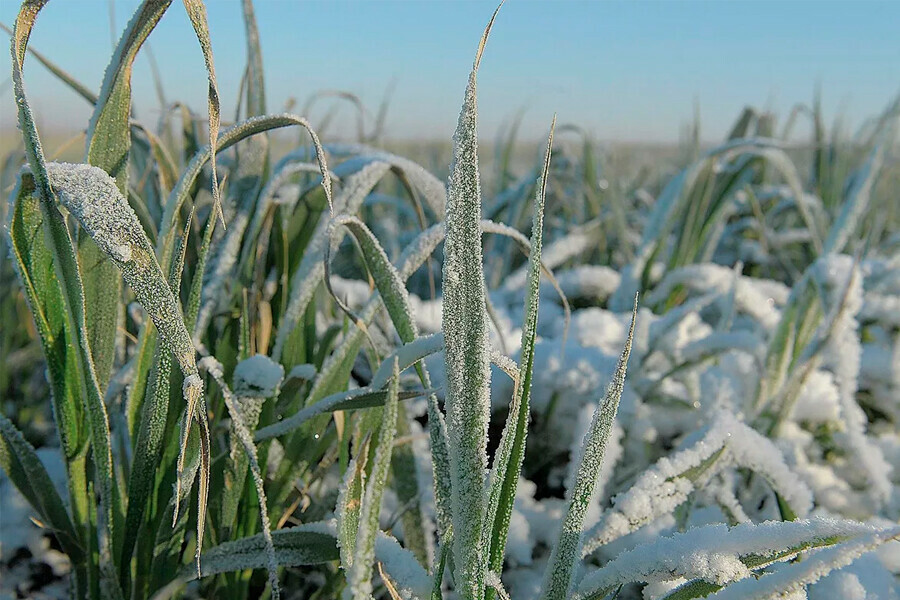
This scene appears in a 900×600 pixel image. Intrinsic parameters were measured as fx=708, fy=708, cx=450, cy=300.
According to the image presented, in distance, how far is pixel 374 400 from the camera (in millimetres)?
550

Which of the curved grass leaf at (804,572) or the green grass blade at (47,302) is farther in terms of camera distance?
the green grass blade at (47,302)

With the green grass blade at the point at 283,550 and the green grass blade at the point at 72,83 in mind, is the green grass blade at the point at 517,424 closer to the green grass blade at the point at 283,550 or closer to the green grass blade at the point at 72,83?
the green grass blade at the point at 283,550

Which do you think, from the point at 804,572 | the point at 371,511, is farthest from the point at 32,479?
the point at 804,572

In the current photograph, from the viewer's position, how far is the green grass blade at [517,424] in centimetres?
46

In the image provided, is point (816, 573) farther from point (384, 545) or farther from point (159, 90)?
point (159, 90)

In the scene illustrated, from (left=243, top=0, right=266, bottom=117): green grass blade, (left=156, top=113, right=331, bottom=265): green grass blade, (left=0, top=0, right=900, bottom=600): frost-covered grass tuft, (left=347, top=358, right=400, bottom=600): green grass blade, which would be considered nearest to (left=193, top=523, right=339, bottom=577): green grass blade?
(left=0, top=0, right=900, bottom=600): frost-covered grass tuft

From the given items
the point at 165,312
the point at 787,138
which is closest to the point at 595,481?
the point at 165,312

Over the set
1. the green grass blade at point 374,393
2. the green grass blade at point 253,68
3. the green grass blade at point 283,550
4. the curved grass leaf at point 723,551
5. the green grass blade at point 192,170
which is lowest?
the green grass blade at point 283,550

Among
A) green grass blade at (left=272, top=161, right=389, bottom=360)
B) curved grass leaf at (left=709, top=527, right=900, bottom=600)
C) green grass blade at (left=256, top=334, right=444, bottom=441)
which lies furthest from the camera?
green grass blade at (left=272, top=161, right=389, bottom=360)

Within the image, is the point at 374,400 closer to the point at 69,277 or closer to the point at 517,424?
the point at 517,424

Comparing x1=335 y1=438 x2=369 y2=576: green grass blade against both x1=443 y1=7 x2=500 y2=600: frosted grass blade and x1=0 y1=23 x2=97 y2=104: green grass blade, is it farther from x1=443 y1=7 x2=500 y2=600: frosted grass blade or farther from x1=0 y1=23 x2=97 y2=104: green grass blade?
x1=0 y1=23 x2=97 y2=104: green grass blade

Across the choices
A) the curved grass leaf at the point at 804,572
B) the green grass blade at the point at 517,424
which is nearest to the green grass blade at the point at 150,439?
the green grass blade at the point at 517,424

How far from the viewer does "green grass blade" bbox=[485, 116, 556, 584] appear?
1.49ft

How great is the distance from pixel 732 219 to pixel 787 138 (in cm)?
39
